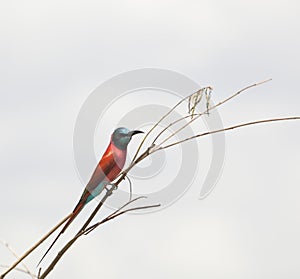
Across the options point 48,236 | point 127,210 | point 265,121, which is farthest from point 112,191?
point 265,121

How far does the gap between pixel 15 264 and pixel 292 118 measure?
35.5 inches

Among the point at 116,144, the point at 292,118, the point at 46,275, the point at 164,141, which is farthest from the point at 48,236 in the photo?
the point at 116,144

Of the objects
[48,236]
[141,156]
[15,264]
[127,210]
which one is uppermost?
[141,156]

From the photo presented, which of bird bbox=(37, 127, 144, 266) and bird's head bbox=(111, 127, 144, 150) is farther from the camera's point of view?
bird's head bbox=(111, 127, 144, 150)

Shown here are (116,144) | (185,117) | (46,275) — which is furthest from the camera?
(116,144)

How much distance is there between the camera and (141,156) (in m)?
1.71

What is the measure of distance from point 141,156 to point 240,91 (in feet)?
1.20

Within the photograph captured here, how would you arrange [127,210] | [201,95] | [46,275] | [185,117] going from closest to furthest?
[46,275] < [127,210] < [185,117] < [201,95]

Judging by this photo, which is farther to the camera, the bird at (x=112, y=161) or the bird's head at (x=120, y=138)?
the bird's head at (x=120, y=138)

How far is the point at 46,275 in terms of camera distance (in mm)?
1445

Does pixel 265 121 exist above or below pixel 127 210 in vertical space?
above

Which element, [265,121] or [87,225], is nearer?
[265,121]

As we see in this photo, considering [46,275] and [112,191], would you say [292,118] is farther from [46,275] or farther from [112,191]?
[46,275]

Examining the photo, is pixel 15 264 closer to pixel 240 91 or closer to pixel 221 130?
pixel 221 130
